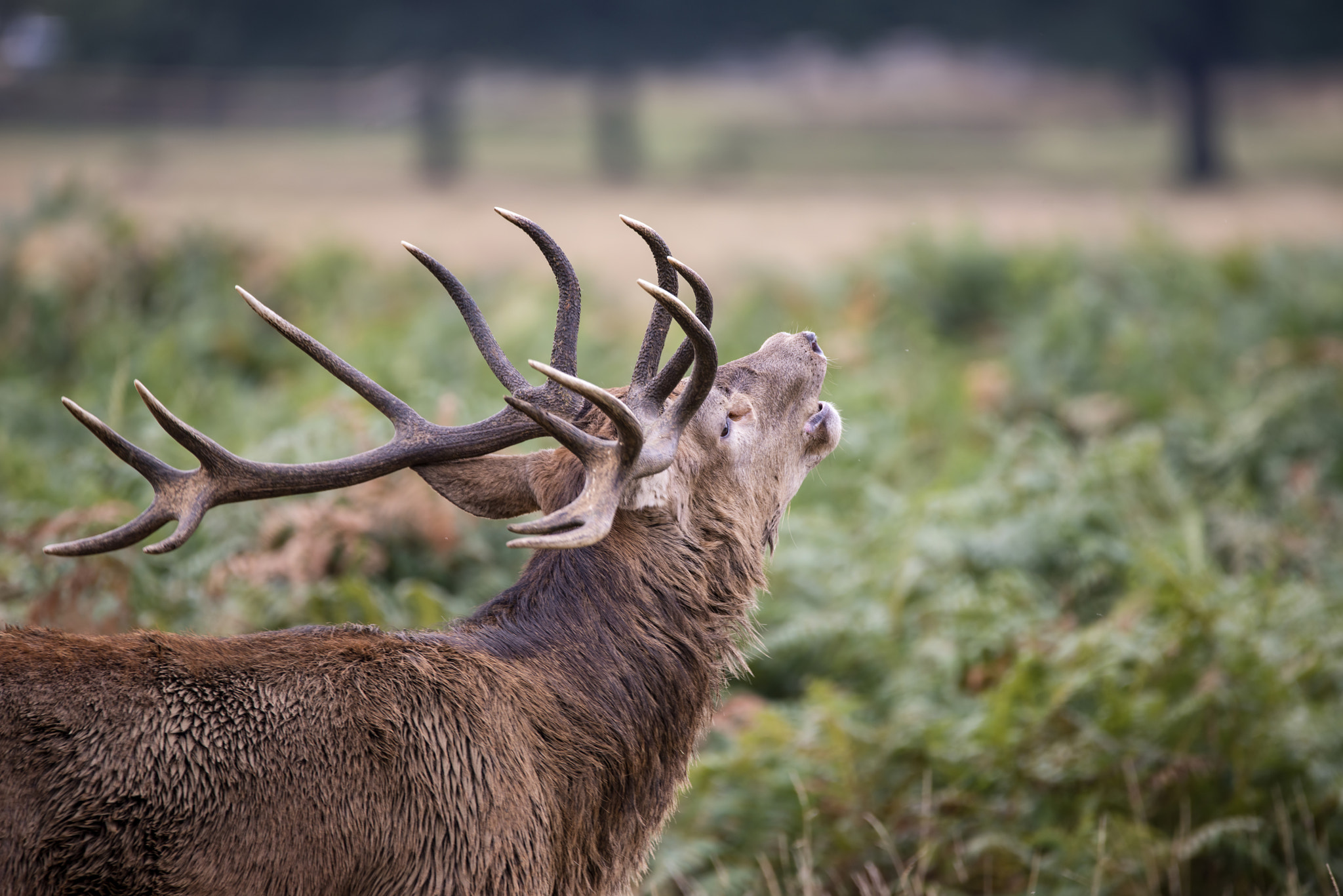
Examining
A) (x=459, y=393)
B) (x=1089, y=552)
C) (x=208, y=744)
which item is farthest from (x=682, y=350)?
(x=459, y=393)

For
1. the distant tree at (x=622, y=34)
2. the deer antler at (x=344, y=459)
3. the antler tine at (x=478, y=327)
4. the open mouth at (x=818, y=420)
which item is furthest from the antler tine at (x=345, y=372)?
the distant tree at (x=622, y=34)

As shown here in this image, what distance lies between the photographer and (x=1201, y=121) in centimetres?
Result: 3028

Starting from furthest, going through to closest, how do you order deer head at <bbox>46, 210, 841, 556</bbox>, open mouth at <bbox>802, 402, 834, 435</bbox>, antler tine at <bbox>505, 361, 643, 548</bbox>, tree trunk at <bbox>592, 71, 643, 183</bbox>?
1. tree trunk at <bbox>592, 71, 643, 183</bbox>
2. open mouth at <bbox>802, 402, 834, 435</bbox>
3. deer head at <bbox>46, 210, 841, 556</bbox>
4. antler tine at <bbox>505, 361, 643, 548</bbox>

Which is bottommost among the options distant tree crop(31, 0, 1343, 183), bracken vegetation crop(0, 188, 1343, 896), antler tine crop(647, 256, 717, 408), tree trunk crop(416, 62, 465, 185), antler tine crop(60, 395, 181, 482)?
bracken vegetation crop(0, 188, 1343, 896)

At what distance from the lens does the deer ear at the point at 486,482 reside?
334 centimetres

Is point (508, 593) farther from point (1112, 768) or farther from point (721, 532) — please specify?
point (1112, 768)

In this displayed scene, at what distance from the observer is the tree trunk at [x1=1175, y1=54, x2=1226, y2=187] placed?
30.0m

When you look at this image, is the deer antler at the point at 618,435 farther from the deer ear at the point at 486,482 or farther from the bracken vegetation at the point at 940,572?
the bracken vegetation at the point at 940,572

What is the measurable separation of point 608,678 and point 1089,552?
Result: 3.71 meters

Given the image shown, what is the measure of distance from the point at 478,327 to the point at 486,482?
45 centimetres

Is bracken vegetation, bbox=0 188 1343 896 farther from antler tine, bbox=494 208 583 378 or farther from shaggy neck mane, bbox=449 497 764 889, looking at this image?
antler tine, bbox=494 208 583 378

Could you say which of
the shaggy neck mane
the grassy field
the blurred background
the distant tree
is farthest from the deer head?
the distant tree

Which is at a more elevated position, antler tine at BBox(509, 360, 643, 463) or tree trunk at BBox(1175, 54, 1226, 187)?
tree trunk at BBox(1175, 54, 1226, 187)

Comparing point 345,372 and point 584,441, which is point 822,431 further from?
point 345,372
